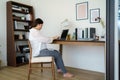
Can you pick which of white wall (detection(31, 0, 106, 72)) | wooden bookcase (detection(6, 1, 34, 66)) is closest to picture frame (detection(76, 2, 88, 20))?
white wall (detection(31, 0, 106, 72))

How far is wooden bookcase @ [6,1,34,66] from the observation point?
3951mm

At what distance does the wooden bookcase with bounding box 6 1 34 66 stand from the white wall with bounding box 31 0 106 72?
1.16 ft

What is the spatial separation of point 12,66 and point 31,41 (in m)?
1.53

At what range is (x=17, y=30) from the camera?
164 inches

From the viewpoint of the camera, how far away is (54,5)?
13.4 ft

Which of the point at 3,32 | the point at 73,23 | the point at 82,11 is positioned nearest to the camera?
the point at 82,11

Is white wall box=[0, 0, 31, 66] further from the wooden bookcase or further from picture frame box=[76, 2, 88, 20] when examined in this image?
picture frame box=[76, 2, 88, 20]

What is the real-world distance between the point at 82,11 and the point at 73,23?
0.36m

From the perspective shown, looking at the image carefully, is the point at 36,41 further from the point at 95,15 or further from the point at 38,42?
the point at 95,15

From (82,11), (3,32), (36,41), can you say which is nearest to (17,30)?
(3,32)

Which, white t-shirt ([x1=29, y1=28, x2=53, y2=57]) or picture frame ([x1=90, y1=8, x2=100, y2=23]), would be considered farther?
picture frame ([x1=90, y1=8, x2=100, y2=23])

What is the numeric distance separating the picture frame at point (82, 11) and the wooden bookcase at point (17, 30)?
1.56m

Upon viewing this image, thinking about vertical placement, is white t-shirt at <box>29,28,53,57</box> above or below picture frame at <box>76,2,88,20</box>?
below

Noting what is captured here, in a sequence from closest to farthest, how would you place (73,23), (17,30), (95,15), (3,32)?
(95,15)
(73,23)
(3,32)
(17,30)
